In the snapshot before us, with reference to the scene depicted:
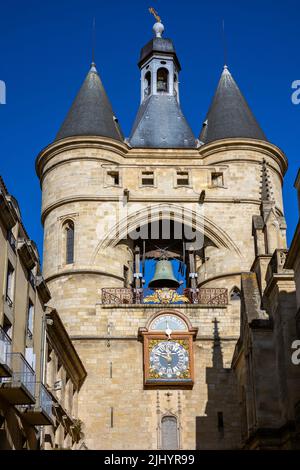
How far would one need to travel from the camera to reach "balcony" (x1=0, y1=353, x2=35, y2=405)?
17750 millimetres

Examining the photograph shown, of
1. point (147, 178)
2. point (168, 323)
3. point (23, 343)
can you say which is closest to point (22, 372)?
point (23, 343)

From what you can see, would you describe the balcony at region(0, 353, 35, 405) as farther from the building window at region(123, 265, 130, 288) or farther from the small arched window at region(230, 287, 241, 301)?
the building window at region(123, 265, 130, 288)

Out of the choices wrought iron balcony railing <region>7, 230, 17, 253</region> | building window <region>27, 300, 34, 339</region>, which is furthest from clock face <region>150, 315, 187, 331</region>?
wrought iron balcony railing <region>7, 230, 17, 253</region>

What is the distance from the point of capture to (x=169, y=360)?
99.9 ft

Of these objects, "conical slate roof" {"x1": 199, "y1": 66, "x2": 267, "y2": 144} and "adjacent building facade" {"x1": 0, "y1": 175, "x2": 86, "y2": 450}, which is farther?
"conical slate roof" {"x1": 199, "y1": 66, "x2": 267, "y2": 144}

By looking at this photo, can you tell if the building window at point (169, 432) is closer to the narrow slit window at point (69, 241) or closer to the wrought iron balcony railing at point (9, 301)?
the narrow slit window at point (69, 241)

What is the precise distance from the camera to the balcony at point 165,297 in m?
31.7

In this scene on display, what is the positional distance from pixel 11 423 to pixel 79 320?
11909 mm

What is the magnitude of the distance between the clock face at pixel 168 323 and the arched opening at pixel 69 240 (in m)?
4.06

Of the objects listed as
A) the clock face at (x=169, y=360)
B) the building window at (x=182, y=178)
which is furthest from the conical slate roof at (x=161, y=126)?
the clock face at (x=169, y=360)

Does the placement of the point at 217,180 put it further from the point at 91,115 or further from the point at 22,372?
the point at 22,372

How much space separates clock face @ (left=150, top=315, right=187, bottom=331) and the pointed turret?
8361 millimetres

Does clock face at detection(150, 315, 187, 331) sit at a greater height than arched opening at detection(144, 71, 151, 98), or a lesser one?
lesser
